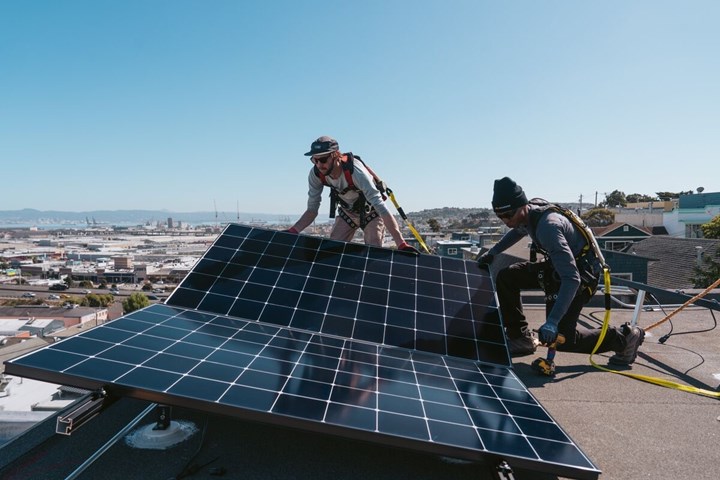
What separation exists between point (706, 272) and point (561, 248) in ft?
79.8

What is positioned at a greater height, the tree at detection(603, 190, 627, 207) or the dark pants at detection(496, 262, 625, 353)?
the tree at detection(603, 190, 627, 207)

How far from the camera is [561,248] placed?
4074 millimetres

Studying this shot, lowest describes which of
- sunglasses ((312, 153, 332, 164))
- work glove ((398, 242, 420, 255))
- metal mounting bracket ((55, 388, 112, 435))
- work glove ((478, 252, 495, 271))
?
metal mounting bracket ((55, 388, 112, 435))

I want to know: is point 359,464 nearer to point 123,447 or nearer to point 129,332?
point 123,447

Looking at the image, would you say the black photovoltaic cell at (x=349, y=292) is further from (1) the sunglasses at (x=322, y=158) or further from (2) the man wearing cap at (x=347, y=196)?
(1) the sunglasses at (x=322, y=158)

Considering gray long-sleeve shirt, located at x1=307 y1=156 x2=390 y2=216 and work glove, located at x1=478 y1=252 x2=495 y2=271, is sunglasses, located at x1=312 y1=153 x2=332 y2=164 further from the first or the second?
work glove, located at x1=478 y1=252 x2=495 y2=271

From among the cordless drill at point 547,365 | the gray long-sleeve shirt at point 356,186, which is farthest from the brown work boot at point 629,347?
the gray long-sleeve shirt at point 356,186

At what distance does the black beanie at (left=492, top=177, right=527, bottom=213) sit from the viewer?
4.43 metres

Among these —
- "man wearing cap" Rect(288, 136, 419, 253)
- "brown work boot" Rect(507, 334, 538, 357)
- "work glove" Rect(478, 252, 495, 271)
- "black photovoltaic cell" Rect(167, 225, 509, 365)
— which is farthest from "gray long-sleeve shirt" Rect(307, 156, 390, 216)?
"brown work boot" Rect(507, 334, 538, 357)

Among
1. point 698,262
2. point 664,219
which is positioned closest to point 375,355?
point 698,262

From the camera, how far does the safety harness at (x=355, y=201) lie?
223 inches

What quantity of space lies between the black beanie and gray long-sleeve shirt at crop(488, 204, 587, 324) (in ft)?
0.77

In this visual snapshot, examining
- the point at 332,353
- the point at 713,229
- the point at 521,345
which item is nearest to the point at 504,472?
the point at 332,353

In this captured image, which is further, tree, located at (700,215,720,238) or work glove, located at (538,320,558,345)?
tree, located at (700,215,720,238)
